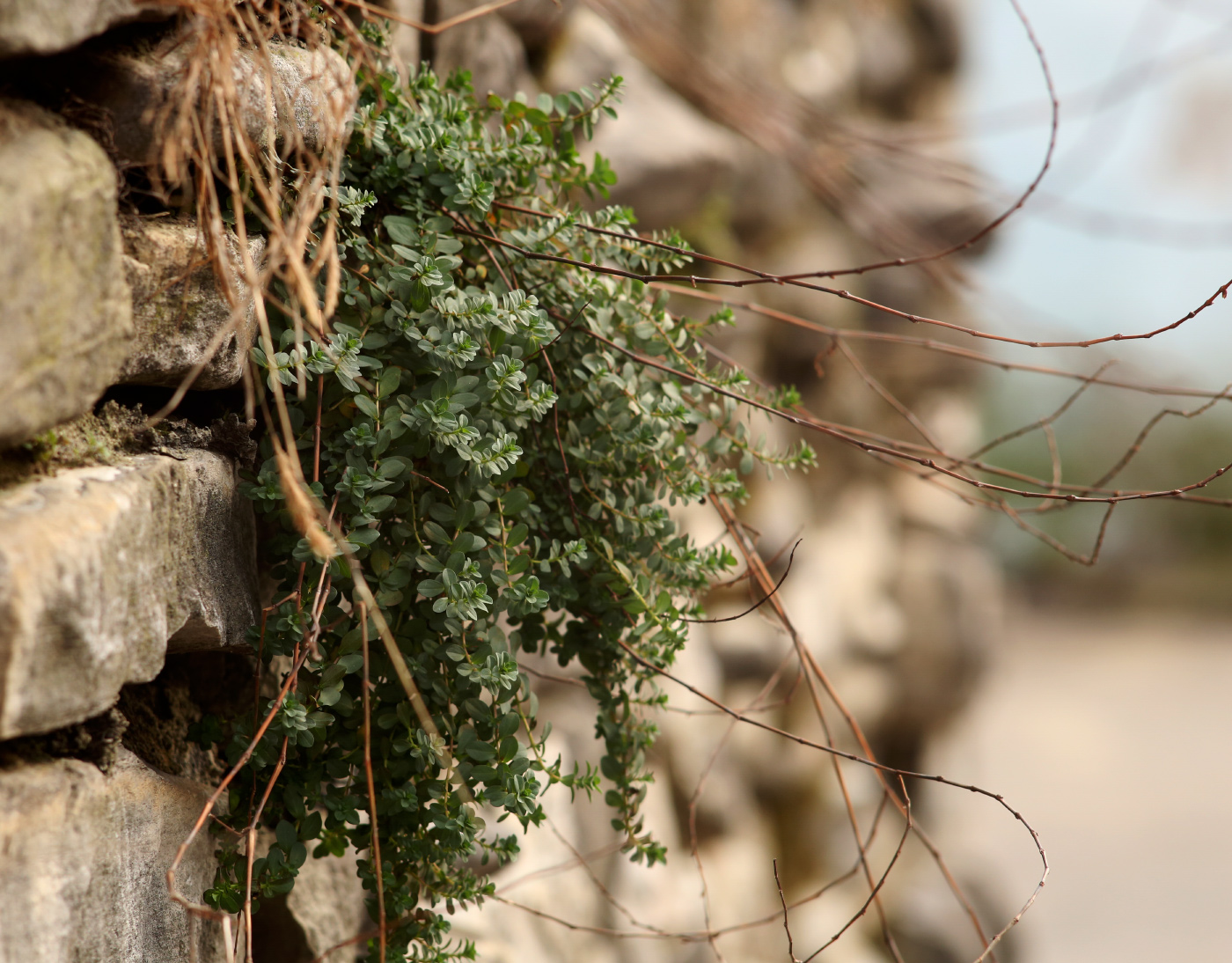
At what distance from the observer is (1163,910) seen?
4238 millimetres

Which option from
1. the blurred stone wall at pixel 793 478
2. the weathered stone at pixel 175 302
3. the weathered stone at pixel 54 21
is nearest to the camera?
the weathered stone at pixel 54 21

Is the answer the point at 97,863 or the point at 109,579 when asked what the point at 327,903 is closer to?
the point at 97,863

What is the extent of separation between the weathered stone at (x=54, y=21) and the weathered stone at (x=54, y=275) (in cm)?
4

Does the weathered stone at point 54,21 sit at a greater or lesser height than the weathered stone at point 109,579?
greater

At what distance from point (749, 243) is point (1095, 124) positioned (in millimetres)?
1156

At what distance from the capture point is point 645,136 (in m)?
1.58

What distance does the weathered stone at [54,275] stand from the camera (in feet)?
1.44

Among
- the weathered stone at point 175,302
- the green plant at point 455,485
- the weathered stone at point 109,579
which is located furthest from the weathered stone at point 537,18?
the weathered stone at point 109,579

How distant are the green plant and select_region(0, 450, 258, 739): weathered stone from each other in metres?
0.04

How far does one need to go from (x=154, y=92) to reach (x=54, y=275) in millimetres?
139

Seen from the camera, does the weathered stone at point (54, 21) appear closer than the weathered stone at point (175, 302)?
Yes

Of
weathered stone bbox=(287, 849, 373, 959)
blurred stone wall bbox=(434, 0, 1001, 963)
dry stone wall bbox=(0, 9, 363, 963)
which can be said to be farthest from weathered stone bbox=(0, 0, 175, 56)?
weathered stone bbox=(287, 849, 373, 959)

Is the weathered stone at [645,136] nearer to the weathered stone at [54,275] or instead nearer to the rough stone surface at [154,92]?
the rough stone surface at [154,92]

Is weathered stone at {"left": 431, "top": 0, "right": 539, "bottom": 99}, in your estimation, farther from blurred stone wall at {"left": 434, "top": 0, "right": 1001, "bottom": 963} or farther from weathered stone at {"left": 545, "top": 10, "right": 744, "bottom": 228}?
weathered stone at {"left": 545, "top": 10, "right": 744, "bottom": 228}
